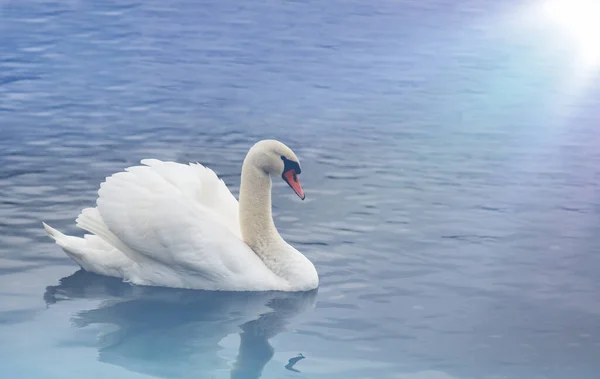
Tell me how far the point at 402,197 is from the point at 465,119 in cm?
428

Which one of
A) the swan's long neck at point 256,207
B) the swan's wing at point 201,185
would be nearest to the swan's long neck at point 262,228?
the swan's long neck at point 256,207

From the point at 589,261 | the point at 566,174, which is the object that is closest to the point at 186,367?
the point at 589,261

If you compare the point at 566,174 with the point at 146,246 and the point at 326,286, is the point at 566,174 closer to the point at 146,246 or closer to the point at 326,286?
the point at 326,286

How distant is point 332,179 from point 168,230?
395cm

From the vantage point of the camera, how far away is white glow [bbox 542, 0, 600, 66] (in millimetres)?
23016

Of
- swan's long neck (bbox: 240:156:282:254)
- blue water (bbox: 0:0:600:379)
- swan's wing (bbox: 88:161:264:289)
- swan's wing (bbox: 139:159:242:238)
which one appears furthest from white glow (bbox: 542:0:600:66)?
swan's wing (bbox: 88:161:264:289)

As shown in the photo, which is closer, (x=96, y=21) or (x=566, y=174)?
(x=566, y=174)

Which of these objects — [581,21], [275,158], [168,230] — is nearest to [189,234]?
[168,230]

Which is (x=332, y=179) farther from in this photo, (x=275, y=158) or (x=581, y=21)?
(x=581, y=21)

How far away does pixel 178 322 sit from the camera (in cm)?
920

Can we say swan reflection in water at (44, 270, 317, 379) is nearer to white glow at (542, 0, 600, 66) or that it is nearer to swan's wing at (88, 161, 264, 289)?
swan's wing at (88, 161, 264, 289)

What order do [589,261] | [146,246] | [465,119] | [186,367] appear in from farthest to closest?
[465,119] → [589,261] → [146,246] → [186,367]

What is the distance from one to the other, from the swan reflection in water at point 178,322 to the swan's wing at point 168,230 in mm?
219

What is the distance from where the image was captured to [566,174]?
1412 cm
